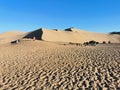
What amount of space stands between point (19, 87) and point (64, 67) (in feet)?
14.7

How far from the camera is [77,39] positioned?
67.9 m

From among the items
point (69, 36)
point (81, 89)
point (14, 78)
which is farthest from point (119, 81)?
point (69, 36)

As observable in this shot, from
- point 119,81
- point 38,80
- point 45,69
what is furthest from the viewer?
point 45,69

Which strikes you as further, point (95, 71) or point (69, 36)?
point (69, 36)

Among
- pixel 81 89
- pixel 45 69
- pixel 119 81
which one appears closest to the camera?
pixel 81 89

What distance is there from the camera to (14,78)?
38.9 ft

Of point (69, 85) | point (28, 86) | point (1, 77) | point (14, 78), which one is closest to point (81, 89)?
point (69, 85)

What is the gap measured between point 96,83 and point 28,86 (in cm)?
352

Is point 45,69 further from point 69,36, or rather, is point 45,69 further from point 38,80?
point 69,36

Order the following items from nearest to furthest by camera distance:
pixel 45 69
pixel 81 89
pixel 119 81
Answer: pixel 81 89
pixel 119 81
pixel 45 69

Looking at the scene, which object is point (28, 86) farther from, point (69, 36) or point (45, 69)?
point (69, 36)

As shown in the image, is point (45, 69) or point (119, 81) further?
point (45, 69)

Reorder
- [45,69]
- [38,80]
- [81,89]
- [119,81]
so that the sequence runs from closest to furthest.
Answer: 1. [81,89]
2. [119,81]
3. [38,80]
4. [45,69]

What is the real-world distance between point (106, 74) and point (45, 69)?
4386 millimetres
